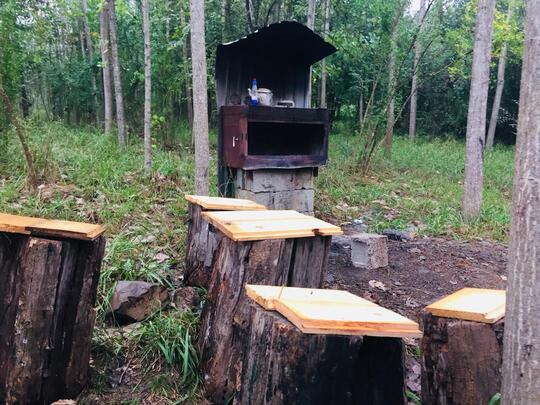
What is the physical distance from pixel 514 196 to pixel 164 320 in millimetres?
2250

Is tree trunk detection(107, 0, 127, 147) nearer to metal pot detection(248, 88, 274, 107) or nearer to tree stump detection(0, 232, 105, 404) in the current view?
metal pot detection(248, 88, 274, 107)

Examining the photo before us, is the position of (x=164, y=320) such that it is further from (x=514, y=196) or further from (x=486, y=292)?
(x=514, y=196)

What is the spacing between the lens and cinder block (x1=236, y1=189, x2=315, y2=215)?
16.8ft

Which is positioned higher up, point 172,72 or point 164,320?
point 172,72

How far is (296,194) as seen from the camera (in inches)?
213

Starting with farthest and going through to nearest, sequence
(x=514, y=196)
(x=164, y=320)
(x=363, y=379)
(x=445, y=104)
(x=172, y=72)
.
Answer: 1. (x=445, y=104)
2. (x=172, y=72)
3. (x=164, y=320)
4. (x=363, y=379)
5. (x=514, y=196)

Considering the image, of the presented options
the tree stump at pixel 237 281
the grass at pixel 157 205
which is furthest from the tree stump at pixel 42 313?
the tree stump at pixel 237 281

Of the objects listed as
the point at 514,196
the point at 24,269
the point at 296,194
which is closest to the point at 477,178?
the point at 296,194

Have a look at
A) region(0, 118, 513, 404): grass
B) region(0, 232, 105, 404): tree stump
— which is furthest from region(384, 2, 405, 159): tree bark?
region(0, 232, 105, 404): tree stump

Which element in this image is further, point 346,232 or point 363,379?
point 346,232

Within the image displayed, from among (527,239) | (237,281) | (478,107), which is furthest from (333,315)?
(478,107)

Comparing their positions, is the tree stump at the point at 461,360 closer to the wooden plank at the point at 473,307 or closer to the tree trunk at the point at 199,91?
the wooden plank at the point at 473,307

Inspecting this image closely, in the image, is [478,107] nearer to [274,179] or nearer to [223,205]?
[274,179]

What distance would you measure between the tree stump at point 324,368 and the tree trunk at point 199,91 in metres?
3.24
